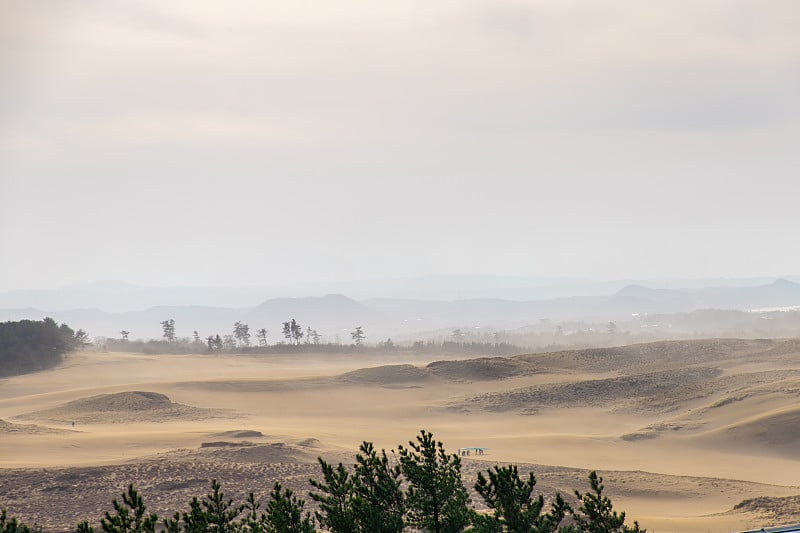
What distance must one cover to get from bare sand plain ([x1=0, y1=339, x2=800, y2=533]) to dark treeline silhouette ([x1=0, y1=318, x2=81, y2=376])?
2615 mm

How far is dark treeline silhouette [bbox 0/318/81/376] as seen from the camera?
2813 inches

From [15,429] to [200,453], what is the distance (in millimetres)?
11928

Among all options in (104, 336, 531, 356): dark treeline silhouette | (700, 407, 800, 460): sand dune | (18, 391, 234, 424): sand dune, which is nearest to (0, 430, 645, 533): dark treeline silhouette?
(700, 407, 800, 460): sand dune

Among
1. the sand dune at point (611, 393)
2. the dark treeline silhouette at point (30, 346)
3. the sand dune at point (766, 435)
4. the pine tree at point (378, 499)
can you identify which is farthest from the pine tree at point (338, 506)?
the dark treeline silhouette at point (30, 346)

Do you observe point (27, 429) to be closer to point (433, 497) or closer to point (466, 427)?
point (466, 427)

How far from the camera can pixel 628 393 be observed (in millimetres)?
50719

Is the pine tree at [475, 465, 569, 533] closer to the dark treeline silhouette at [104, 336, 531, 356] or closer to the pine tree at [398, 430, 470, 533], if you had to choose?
the pine tree at [398, 430, 470, 533]

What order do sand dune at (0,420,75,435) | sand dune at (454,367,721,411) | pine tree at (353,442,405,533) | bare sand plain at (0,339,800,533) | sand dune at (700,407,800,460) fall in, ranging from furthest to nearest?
sand dune at (454,367,721,411) < sand dune at (0,420,75,435) < sand dune at (700,407,800,460) < bare sand plain at (0,339,800,533) < pine tree at (353,442,405,533)

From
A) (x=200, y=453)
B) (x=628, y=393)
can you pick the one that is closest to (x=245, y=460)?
(x=200, y=453)

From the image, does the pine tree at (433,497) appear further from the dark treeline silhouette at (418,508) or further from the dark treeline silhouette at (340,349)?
the dark treeline silhouette at (340,349)

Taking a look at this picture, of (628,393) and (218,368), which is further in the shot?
(218,368)

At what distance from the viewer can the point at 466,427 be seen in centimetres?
4459

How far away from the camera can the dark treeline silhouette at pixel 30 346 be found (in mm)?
71438

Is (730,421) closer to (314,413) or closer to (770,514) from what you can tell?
(770,514)
